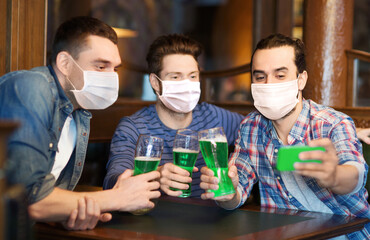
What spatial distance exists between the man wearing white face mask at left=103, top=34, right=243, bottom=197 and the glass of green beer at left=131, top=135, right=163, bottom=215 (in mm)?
659

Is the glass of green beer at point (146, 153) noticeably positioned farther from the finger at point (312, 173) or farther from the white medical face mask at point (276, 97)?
the white medical face mask at point (276, 97)

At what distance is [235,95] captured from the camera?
8.12 metres

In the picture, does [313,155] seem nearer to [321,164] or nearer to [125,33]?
[321,164]

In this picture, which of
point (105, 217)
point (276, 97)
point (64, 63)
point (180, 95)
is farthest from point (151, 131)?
point (105, 217)

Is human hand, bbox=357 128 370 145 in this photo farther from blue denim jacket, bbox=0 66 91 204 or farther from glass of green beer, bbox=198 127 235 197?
blue denim jacket, bbox=0 66 91 204

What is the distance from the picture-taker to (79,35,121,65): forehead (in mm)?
2148

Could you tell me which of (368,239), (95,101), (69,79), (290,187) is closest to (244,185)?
(290,187)

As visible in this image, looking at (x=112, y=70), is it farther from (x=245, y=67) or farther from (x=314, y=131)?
(x=245, y=67)

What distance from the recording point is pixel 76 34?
2.17 m

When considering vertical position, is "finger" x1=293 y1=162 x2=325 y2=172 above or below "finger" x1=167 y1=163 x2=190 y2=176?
above

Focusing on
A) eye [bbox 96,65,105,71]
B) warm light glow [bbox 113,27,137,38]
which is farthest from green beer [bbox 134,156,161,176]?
warm light glow [bbox 113,27,137,38]

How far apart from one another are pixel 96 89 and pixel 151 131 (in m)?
0.56

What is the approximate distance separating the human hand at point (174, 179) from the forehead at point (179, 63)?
963mm

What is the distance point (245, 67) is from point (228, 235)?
2155mm
